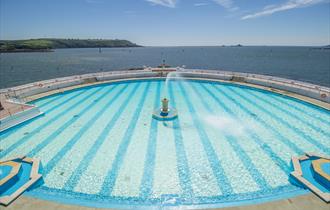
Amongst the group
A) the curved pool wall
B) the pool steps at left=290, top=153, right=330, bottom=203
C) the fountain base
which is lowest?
the pool steps at left=290, top=153, right=330, bottom=203

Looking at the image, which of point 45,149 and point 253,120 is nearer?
point 45,149

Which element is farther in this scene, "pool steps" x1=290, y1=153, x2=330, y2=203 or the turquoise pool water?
the turquoise pool water

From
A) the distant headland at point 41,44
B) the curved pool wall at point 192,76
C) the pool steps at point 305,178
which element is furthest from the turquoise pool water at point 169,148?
the distant headland at point 41,44

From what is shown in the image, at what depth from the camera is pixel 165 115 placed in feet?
29.8

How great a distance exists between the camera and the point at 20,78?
30297 millimetres

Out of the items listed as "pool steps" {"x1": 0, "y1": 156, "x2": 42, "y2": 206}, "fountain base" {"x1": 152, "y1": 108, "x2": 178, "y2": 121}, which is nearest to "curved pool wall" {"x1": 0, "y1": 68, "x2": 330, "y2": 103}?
"pool steps" {"x1": 0, "y1": 156, "x2": 42, "y2": 206}

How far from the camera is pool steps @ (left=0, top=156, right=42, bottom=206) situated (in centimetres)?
390

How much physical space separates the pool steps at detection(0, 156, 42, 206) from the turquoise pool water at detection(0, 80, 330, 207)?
0.31 metres

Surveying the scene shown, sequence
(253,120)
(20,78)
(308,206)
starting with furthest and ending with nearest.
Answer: (20,78)
(253,120)
(308,206)

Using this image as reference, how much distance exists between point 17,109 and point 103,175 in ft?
22.8

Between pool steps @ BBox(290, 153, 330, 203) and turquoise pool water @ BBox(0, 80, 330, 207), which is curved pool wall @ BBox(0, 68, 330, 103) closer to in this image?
turquoise pool water @ BBox(0, 80, 330, 207)

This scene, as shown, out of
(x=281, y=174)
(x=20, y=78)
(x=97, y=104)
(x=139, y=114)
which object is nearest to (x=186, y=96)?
(x=139, y=114)

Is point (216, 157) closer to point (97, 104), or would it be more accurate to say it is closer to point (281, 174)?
point (281, 174)

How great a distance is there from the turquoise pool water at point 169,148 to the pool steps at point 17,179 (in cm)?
31
